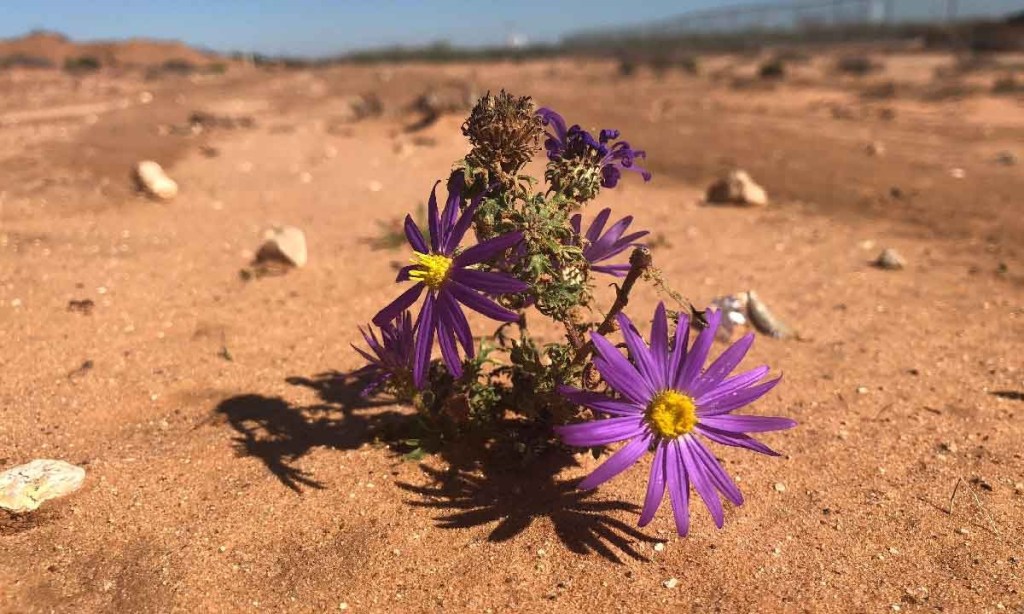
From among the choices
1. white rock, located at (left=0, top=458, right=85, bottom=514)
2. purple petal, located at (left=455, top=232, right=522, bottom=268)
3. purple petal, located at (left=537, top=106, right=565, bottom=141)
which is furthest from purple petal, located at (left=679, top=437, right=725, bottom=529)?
white rock, located at (left=0, top=458, right=85, bottom=514)

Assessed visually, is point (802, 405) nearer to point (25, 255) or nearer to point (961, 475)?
point (961, 475)

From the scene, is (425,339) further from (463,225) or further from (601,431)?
(601,431)

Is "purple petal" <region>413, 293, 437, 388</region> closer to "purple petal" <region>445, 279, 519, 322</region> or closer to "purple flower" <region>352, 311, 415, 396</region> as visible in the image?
"purple petal" <region>445, 279, 519, 322</region>

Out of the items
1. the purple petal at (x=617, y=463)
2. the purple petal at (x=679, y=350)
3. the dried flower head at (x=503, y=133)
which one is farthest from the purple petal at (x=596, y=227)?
the purple petal at (x=617, y=463)

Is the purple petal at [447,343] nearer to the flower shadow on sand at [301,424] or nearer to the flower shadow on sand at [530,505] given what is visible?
the flower shadow on sand at [530,505]

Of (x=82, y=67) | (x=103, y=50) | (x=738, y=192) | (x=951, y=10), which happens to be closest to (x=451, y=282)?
(x=738, y=192)

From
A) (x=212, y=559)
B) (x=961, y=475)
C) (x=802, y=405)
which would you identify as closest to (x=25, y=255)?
(x=212, y=559)
